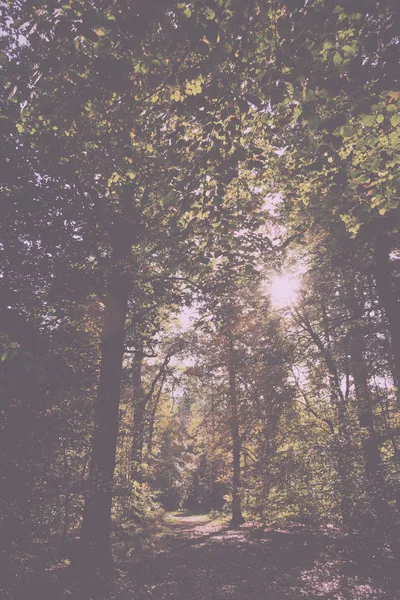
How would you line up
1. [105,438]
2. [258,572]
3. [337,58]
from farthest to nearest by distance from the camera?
[258,572] → [105,438] → [337,58]

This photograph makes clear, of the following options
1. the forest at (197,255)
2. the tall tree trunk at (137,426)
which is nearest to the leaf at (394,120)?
the forest at (197,255)

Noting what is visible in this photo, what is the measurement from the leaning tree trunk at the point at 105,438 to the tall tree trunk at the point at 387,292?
299 inches

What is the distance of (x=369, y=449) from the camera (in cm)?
918

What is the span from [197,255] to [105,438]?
525 centimetres

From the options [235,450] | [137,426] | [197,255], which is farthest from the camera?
[235,450]

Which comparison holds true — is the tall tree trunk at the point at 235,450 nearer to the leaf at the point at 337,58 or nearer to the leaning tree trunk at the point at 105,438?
the leaning tree trunk at the point at 105,438

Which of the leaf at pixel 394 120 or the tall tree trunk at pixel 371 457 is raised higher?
the leaf at pixel 394 120

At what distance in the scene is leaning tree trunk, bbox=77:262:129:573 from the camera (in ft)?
25.9

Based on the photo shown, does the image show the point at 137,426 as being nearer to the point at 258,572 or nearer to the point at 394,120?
the point at 258,572

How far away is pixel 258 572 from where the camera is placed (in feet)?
32.0

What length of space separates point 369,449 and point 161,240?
8.13m

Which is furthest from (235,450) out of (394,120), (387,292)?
(394,120)

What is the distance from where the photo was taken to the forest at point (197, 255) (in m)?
4.42

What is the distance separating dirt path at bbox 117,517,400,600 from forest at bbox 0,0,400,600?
0.09m
